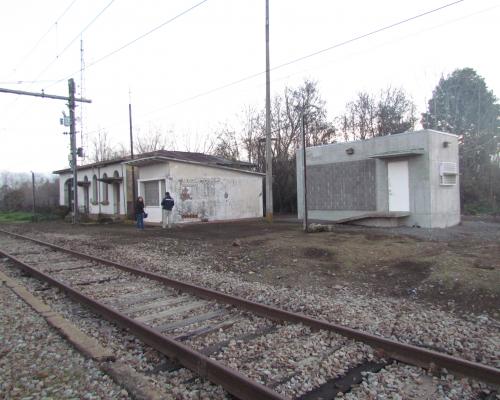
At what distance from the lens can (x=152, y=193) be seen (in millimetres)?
23562

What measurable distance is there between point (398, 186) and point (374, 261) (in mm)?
7887

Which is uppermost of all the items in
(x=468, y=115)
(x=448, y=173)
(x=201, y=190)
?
(x=468, y=115)

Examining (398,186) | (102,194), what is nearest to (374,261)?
(398,186)

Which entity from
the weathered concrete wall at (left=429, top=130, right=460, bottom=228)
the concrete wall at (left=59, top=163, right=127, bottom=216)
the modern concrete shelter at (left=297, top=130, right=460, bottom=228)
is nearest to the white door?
the modern concrete shelter at (left=297, top=130, right=460, bottom=228)

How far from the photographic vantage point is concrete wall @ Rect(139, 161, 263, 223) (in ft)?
71.9

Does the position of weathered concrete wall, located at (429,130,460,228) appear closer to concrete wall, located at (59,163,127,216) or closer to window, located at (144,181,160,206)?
window, located at (144,181,160,206)

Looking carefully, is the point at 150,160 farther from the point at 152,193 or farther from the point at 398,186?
the point at 398,186

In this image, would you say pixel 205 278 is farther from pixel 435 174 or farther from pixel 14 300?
pixel 435 174

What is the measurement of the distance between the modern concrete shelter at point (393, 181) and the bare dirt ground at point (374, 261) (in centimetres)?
143

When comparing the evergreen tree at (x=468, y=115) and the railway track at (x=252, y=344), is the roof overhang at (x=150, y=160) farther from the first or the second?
the evergreen tree at (x=468, y=115)

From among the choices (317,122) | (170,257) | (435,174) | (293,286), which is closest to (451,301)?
(293,286)

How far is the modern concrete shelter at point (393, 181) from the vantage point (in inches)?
635

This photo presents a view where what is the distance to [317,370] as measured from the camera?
13.5 ft

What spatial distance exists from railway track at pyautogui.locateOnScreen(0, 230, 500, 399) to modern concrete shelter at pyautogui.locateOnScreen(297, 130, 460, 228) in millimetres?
11917
